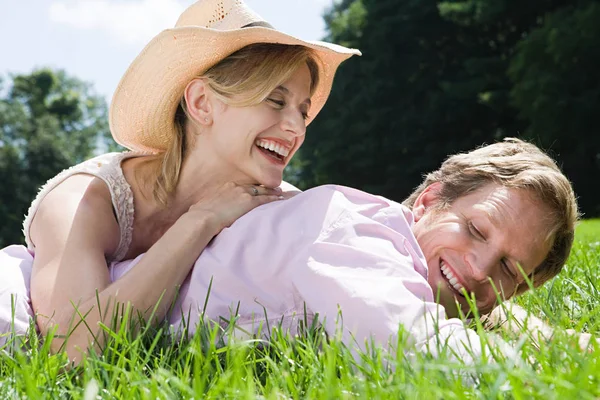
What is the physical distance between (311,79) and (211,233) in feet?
5.15

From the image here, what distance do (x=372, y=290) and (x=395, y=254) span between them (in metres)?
0.26

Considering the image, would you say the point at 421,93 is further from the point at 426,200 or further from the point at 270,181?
the point at 426,200

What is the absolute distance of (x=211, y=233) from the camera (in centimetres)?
309

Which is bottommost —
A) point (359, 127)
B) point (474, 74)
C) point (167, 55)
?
point (359, 127)

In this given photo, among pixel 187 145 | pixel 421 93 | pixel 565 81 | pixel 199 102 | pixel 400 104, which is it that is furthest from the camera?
pixel 421 93

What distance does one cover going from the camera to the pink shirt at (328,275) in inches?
87.8

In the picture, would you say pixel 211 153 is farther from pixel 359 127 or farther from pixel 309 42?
pixel 359 127

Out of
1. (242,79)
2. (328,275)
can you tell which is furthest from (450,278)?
(242,79)

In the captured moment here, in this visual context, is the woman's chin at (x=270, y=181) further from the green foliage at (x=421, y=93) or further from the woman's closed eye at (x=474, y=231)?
the green foliage at (x=421, y=93)

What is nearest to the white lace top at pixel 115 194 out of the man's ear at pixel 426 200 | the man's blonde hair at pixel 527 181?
the man's ear at pixel 426 200

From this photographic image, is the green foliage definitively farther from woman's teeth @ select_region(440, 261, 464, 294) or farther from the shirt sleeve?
the shirt sleeve

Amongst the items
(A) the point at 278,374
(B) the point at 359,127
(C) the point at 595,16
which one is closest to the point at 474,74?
(B) the point at 359,127

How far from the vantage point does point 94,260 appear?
123 inches

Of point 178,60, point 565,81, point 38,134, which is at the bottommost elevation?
point 38,134
